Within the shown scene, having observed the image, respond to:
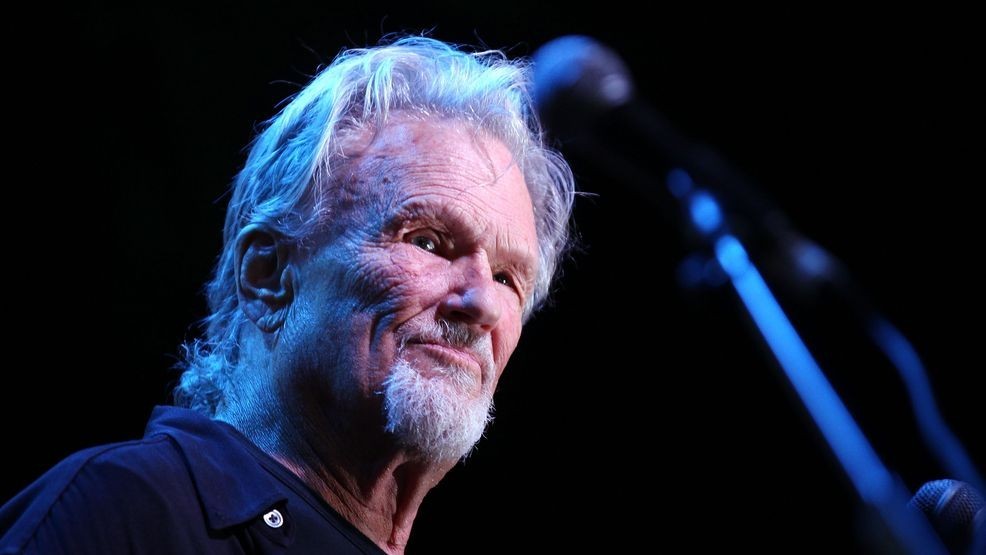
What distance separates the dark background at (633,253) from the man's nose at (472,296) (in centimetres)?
143

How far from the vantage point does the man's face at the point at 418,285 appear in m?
2.13

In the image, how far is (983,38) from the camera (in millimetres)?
3650

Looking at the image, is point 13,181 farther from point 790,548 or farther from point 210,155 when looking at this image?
point 790,548

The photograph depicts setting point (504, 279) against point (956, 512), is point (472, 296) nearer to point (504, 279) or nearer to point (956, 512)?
point (504, 279)

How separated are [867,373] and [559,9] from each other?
1920 millimetres

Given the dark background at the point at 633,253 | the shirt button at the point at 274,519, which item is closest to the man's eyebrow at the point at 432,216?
the shirt button at the point at 274,519

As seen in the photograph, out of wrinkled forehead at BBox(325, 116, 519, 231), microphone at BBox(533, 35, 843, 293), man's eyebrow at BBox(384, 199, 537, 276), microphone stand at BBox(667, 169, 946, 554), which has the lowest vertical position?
man's eyebrow at BBox(384, 199, 537, 276)

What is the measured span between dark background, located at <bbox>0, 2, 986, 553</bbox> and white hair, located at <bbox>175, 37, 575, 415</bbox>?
76 centimetres

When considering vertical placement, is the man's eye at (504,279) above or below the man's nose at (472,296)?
below

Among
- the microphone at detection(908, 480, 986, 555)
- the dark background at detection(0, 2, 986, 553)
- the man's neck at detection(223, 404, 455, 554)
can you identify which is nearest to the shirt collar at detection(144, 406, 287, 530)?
the man's neck at detection(223, 404, 455, 554)

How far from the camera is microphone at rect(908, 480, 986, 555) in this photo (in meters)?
1.37

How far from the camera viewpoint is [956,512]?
1393 millimetres

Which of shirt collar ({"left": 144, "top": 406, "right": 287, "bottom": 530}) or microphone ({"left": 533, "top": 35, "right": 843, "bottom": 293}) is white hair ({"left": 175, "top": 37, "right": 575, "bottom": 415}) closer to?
shirt collar ({"left": 144, "top": 406, "right": 287, "bottom": 530})

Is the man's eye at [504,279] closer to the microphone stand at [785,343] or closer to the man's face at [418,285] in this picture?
the man's face at [418,285]
